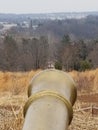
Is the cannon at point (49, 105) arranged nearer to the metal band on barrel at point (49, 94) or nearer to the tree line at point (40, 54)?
the metal band on barrel at point (49, 94)

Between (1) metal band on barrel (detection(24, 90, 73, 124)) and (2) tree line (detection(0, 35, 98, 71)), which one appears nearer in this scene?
(1) metal band on barrel (detection(24, 90, 73, 124))

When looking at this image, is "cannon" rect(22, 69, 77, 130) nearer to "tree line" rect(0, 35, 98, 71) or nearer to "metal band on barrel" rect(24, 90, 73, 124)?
"metal band on barrel" rect(24, 90, 73, 124)

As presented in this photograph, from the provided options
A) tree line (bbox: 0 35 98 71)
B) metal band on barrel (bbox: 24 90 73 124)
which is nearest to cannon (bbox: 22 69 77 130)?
metal band on barrel (bbox: 24 90 73 124)

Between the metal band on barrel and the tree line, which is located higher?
the metal band on barrel

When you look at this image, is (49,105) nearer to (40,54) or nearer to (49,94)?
(49,94)

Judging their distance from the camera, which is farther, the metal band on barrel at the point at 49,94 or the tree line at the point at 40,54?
the tree line at the point at 40,54

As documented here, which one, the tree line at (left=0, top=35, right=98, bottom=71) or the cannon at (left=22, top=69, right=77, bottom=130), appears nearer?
the cannon at (left=22, top=69, right=77, bottom=130)

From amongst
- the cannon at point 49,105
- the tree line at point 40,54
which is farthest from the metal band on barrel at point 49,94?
the tree line at point 40,54

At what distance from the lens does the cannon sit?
6.59 ft

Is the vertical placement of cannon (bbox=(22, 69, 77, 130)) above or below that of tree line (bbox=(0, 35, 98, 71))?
above

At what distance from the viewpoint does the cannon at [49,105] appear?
6.59 feet

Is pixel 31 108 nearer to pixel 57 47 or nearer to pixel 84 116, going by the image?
pixel 84 116

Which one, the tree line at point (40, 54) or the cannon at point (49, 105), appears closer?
the cannon at point (49, 105)

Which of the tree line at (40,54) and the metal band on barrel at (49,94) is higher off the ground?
the metal band on barrel at (49,94)
